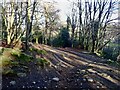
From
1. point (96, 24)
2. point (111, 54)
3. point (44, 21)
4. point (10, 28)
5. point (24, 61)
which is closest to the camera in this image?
point (24, 61)

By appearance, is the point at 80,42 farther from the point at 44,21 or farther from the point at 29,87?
the point at 29,87

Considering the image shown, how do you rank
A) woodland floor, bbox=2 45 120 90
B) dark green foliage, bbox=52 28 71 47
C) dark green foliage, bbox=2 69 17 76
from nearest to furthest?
woodland floor, bbox=2 45 120 90 → dark green foliage, bbox=2 69 17 76 → dark green foliage, bbox=52 28 71 47

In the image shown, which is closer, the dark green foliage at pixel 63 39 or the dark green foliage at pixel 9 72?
the dark green foliage at pixel 9 72

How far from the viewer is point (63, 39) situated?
2689cm

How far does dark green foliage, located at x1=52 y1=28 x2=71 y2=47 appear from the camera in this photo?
2652cm

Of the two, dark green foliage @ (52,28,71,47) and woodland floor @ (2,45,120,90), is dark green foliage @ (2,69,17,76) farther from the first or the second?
dark green foliage @ (52,28,71,47)

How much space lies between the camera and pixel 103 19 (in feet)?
73.8

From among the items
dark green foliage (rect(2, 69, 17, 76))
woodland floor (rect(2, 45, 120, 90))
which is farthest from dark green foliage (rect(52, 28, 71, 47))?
dark green foliage (rect(2, 69, 17, 76))

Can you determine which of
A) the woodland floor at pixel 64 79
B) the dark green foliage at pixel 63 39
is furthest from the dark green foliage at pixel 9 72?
the dark green foliage at pixel 63 39

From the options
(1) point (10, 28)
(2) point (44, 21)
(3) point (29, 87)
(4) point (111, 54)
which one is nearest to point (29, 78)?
(3) point (29, 87)

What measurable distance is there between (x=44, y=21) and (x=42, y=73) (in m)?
22.9

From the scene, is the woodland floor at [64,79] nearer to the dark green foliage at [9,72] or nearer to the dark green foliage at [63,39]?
the dark green foliage at [9,72]

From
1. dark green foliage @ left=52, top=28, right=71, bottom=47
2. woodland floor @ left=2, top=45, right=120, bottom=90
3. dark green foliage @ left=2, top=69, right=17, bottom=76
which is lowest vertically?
woodland floor @ left=2, top=45, right=120, bottom=90

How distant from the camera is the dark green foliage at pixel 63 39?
2652 centimetres
